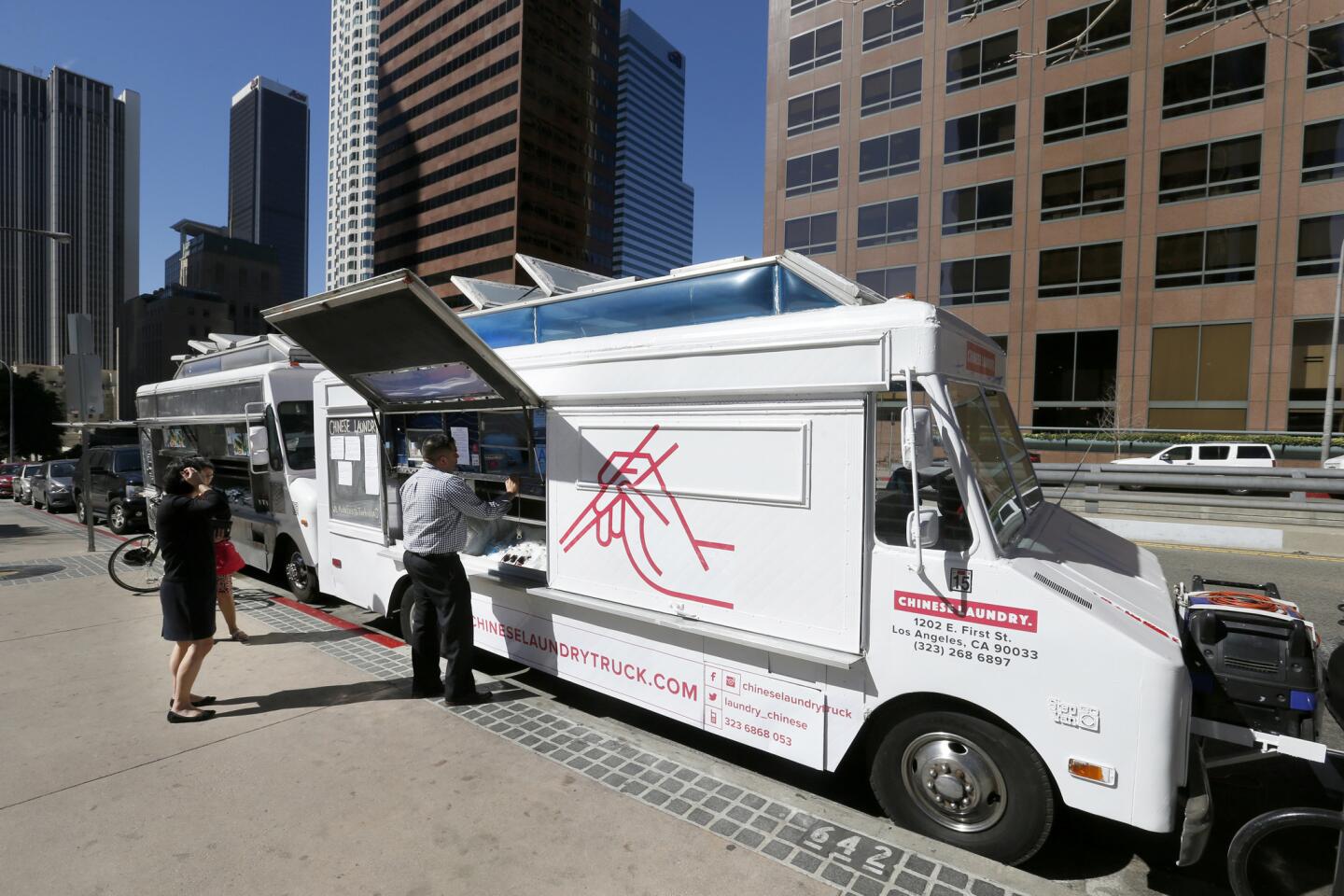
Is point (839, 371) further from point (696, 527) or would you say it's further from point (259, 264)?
point (259, 264)

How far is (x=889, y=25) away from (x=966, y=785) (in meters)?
39.4

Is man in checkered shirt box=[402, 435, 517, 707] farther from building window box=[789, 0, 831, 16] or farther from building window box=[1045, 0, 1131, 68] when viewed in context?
building window box=[789, 0, 831, 16]

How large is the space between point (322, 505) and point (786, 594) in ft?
17.8

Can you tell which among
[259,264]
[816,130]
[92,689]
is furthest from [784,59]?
[259,264]

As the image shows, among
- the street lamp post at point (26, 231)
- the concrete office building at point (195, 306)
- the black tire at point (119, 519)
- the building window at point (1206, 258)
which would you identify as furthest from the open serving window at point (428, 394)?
the concrete office building at point (195, 306)

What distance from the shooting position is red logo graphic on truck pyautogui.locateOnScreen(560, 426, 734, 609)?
3955 millimetres

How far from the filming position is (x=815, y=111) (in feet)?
119

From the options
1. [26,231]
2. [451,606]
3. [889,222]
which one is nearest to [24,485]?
[26,231]

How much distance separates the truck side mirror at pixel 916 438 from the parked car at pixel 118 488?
1544 centimetres

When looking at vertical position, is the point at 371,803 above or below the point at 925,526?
below

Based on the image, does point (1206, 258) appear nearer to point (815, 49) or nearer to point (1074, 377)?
point (1074, 377)

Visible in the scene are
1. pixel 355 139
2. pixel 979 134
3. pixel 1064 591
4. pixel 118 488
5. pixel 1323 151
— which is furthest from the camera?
pixel 355 139

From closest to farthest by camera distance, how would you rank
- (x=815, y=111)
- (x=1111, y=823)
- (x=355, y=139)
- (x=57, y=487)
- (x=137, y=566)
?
(x=1111, y=823)
(x=137, y=566)
(x=57, y=487)
(x=815, y=111)
(x=355, y=139)

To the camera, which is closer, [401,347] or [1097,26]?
[401,347]
